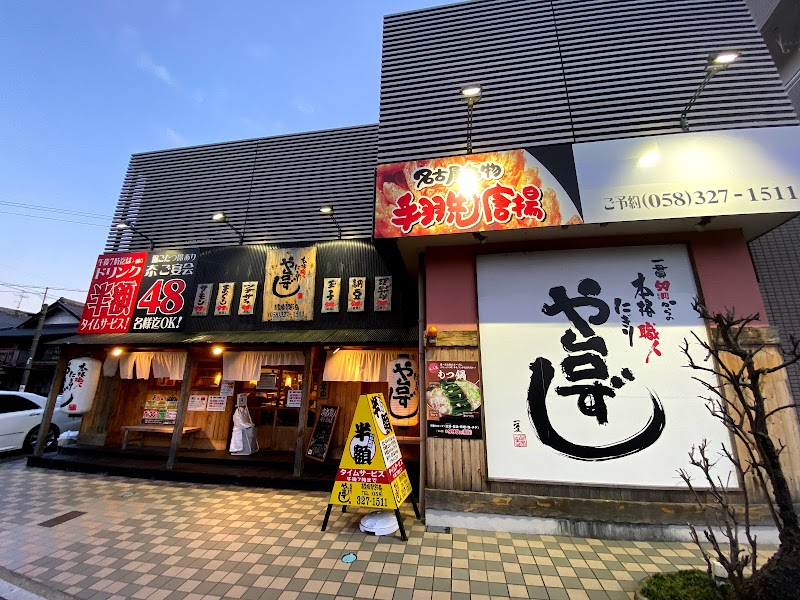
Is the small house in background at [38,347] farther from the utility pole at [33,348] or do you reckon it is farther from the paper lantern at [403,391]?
the paper lantern at [403,391]

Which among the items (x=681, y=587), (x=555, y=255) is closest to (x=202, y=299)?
(x=555, y=255)

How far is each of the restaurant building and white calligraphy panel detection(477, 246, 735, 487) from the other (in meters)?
0.03

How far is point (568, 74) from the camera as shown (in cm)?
761

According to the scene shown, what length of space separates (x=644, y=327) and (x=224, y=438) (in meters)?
11.7

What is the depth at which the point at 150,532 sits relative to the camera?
17.8 ft

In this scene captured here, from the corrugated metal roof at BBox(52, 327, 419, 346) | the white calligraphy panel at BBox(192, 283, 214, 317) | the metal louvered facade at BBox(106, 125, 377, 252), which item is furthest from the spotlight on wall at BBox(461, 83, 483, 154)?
the white calligraphy panel at BBox(192, 283, 214, 317)

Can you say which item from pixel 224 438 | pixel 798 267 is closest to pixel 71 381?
pixel 224 438

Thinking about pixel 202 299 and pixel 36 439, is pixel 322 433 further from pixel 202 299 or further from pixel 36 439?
pixel 36 439

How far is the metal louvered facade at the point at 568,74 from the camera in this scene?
22.2 ft

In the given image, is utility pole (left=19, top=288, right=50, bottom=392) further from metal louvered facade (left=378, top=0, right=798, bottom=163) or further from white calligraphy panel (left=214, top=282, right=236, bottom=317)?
metal louvered facade (left=378, top=0, right=798, bottom=163)

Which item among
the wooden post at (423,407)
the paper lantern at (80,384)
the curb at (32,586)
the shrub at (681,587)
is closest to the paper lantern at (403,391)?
the wooden post at (423,407)

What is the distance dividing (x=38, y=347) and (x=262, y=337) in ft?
64.8

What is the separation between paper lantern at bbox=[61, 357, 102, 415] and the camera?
9734mm

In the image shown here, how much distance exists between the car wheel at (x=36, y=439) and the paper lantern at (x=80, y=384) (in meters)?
2.00
